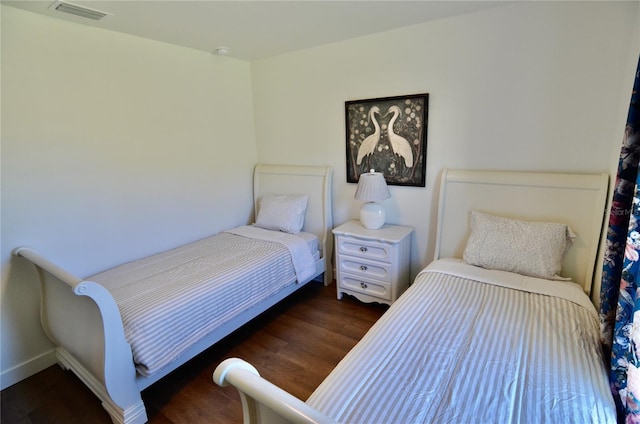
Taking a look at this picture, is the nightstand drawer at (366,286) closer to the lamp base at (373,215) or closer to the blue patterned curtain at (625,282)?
the lamp base at (373,215)

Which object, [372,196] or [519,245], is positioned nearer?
[519,245]

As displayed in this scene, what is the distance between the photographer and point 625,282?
3.46 feet

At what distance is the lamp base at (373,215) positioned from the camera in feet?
8.32

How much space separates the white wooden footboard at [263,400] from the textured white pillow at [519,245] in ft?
5.50

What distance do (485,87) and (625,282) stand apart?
152 cm

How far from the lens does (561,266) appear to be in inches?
75.9

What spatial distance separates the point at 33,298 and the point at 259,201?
1.89 meters

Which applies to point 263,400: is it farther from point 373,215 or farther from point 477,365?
point 373,215

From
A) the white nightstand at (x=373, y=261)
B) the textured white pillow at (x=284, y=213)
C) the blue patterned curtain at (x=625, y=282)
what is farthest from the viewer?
the textured white pillow at (x=284, y=213)

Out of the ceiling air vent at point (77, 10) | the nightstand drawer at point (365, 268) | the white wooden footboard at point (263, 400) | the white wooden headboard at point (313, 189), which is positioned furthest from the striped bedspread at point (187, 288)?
the ceiling air vent at point (77, 10)

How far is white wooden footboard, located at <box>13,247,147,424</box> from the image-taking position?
1427 millimetres

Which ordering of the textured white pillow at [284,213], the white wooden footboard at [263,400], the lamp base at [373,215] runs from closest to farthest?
the white wooden footboard at [263,400]
the lamp base at [373,215]
the textured white pillow at [284,213]

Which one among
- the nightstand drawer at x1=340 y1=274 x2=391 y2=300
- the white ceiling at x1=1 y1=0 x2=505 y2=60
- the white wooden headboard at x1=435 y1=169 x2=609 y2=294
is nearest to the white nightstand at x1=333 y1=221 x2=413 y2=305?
the nightstand drawer at x1=340 y1=274 x2=391 y2=300

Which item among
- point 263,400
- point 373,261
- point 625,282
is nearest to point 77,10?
point 263,400
